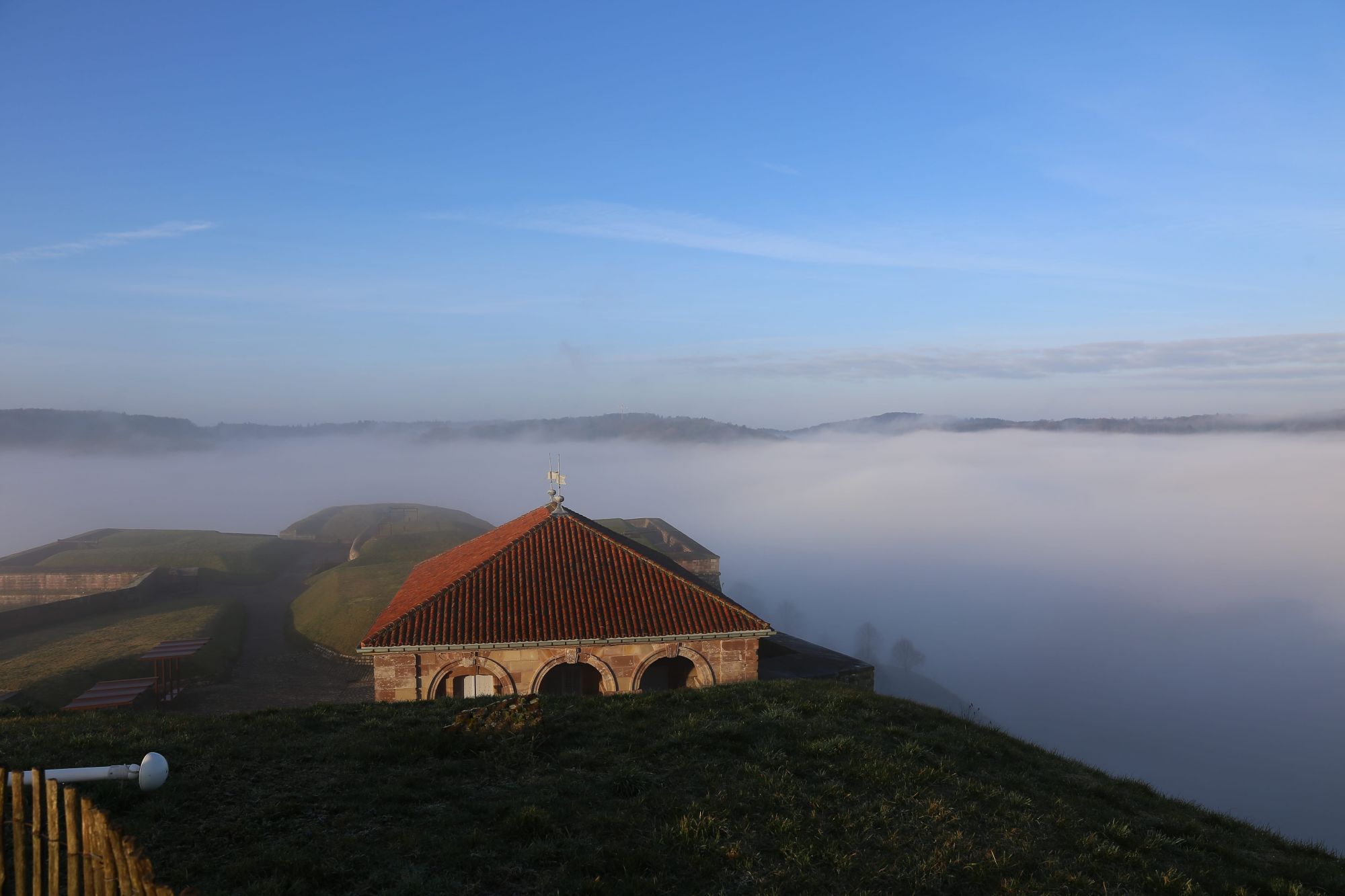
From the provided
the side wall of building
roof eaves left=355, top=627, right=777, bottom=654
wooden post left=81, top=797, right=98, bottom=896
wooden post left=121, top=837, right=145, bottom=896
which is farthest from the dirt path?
wooden post left=121, top=837, right=145, bottom=896

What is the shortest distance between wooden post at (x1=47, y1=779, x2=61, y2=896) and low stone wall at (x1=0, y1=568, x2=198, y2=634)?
43.9 meters

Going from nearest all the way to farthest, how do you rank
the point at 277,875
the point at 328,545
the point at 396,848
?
1. the point at 277,875
2. the point at 396,848
3. the point at 328,545

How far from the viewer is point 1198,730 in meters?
168

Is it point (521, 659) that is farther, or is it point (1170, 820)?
point (521, 659)

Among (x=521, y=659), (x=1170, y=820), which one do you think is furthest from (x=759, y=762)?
(x=521, y=659)

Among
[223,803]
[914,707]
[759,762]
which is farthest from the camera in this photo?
[914,707]

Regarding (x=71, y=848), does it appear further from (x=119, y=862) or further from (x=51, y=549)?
(x=51, y=549)

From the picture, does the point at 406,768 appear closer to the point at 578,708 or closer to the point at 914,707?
the point at 578,708

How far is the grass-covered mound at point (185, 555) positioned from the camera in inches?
2292

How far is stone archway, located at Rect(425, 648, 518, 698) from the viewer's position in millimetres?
19219

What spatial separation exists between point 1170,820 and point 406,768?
11228 mm

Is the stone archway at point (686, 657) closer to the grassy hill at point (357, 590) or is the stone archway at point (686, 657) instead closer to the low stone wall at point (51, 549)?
the grassy hill at point (357, 590)

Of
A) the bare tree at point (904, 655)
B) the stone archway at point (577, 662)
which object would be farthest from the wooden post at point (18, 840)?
the bare tree at point (904, 655)

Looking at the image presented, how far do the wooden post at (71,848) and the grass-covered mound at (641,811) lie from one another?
1778 millimetres
